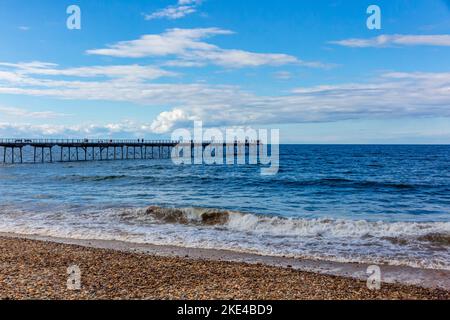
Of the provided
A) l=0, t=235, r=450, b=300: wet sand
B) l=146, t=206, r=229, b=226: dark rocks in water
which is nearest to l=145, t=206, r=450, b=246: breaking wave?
l=146, t=206, r=229, b=226: dark rocks in water

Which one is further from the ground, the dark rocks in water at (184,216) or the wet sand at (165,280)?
the wet sand at (165,280)

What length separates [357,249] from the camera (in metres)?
12.2

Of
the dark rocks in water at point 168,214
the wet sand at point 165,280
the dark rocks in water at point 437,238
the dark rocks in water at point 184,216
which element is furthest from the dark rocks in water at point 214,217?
the dark rocks in water at point 437,238

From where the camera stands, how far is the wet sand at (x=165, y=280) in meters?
7.18

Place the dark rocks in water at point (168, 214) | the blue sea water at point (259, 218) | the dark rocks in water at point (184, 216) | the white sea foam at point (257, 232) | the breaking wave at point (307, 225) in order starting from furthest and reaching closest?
the dark rocks in water at point (168, 214) → the dark rocks in water at point (184, 216) → the breaking wave at point (307, 225) → the blue sea water at point (259, 218) → the white sea foam at point (257, 232)

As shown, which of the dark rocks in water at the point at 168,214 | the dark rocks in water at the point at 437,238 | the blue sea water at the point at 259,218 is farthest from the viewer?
the dark rocks in water at the point at 168,214

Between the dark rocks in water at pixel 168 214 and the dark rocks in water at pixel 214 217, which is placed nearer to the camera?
the dark rocks in water at pixel 214 217

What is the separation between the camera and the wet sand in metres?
7.18

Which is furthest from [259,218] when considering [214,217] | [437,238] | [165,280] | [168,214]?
[165,280]

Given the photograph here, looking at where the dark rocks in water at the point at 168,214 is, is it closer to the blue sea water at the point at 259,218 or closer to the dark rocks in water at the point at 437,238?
the blue sea water at the point at 259,218

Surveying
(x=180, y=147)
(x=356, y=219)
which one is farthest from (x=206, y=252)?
(x=180, y=147)

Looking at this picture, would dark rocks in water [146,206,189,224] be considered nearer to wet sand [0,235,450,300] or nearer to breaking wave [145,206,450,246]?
breaking wave [145,206,450,246]

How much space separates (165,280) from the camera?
8.13 m
